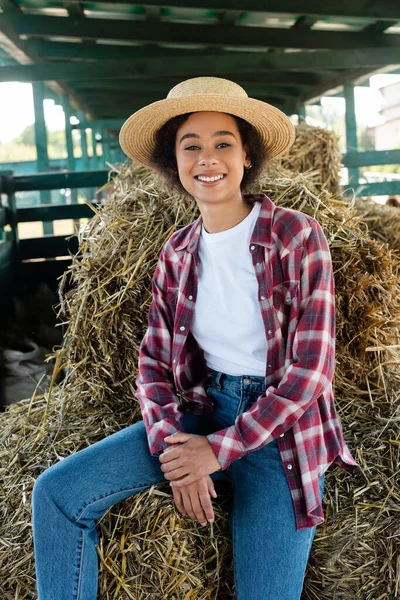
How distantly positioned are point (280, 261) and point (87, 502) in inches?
31.4

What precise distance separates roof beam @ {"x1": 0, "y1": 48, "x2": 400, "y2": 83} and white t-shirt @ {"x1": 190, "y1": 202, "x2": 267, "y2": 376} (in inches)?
96.6

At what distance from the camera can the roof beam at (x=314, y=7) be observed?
12.2 feet

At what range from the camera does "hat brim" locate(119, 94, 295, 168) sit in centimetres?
184

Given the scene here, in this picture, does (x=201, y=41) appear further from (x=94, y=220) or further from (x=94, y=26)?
(x=94, y=220)

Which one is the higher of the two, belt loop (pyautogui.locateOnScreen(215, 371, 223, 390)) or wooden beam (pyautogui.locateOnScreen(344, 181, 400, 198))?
wooden beam (pyautogui.locateOnScreen(344, 181, 400, 198))

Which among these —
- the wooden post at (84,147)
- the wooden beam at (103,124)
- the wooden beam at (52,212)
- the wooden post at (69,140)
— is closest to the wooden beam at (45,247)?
the wooden beam at (52,212)

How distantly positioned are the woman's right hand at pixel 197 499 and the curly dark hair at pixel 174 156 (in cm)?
97

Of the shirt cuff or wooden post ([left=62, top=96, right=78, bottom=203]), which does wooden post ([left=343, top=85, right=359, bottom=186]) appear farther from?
the shirt cuff

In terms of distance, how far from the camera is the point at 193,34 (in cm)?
409

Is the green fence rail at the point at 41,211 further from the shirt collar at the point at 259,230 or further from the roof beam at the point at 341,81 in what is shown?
the shirt collar at the point at 259,230

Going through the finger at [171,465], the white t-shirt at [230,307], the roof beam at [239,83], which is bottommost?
the finger at [171,465]

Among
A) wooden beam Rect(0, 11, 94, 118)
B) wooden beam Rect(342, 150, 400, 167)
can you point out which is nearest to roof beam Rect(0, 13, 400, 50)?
wooden beam Rect(0, 11, 94, 118)

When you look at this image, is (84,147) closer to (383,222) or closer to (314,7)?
(314,7)

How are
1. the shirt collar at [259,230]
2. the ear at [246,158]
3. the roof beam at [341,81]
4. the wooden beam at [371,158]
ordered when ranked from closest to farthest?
1. the shirt collar at [259,230]
2. the ear at [246,158]
3. the roof beam at [341,81]
4. the wooden beam at [371,158]
